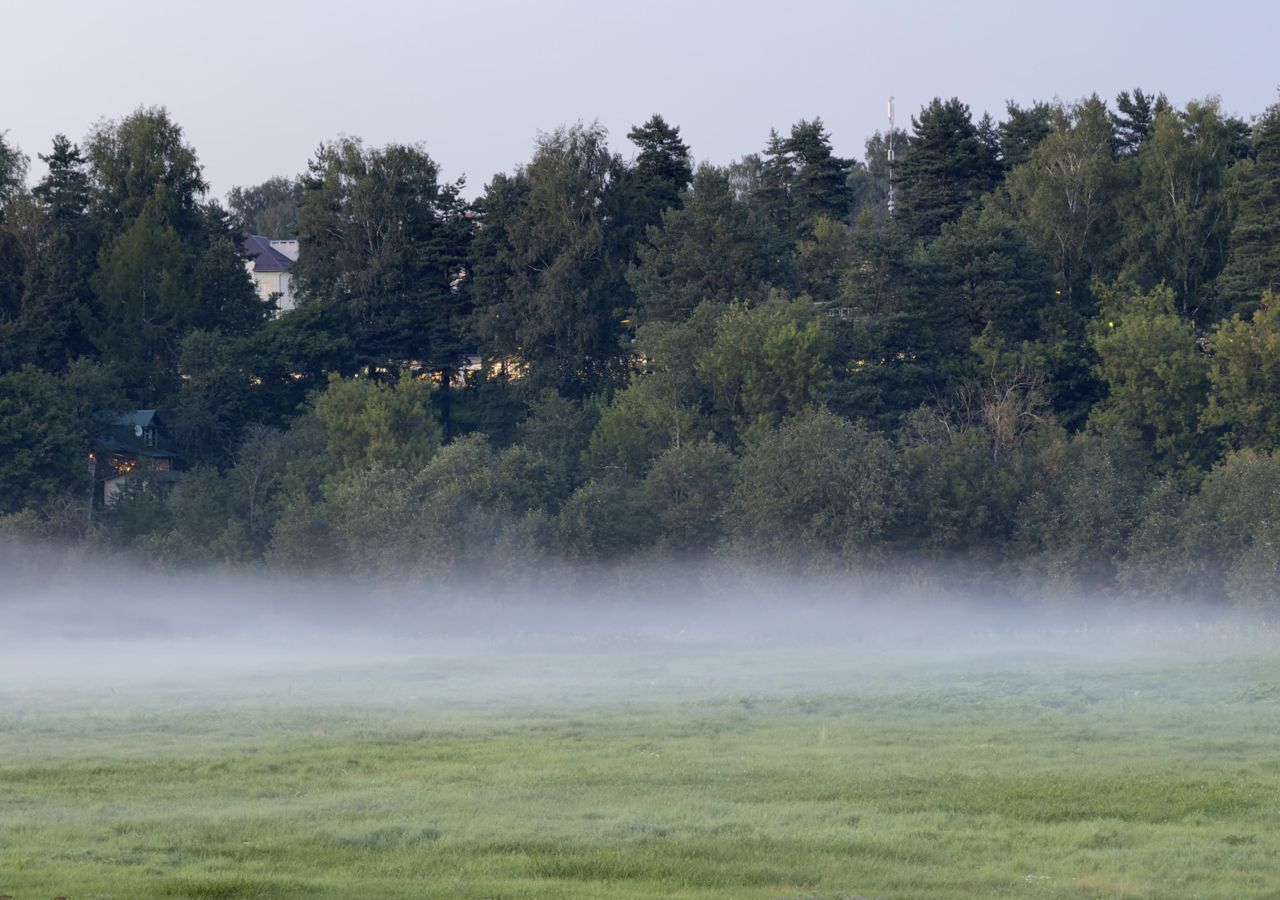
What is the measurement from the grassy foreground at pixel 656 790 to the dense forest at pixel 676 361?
22.0m

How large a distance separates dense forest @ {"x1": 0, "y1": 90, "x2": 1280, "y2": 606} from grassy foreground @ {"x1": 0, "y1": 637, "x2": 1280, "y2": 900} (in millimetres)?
22020

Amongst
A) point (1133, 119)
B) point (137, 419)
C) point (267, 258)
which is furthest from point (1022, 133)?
point (267, 258)

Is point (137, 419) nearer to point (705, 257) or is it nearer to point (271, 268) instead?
point (705, 257)

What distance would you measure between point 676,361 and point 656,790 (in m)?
47.8

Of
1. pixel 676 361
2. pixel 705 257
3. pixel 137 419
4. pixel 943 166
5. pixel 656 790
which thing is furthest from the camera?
pixel 943 166

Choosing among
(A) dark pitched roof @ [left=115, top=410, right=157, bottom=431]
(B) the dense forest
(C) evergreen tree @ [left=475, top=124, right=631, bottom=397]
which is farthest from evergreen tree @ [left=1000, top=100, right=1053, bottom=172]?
(A) dark pitched roof @ [left=115, top=410, right=157, bottom=431]

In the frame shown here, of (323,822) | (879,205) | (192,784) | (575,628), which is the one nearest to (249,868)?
(323,822)

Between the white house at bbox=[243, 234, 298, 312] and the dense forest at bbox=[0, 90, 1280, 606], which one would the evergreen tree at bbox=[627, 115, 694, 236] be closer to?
the dense forest at bbox=[0, 90, 1280, 606]

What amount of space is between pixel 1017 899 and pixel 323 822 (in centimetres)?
810

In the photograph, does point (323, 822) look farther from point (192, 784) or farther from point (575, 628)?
point (575, 628)

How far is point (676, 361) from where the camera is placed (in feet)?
225

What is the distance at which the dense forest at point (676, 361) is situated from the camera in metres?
58.2

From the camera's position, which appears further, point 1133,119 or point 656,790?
point 1133,119

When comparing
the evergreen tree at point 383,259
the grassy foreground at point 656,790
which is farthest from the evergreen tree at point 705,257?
the grassy foreground at point 656,790
